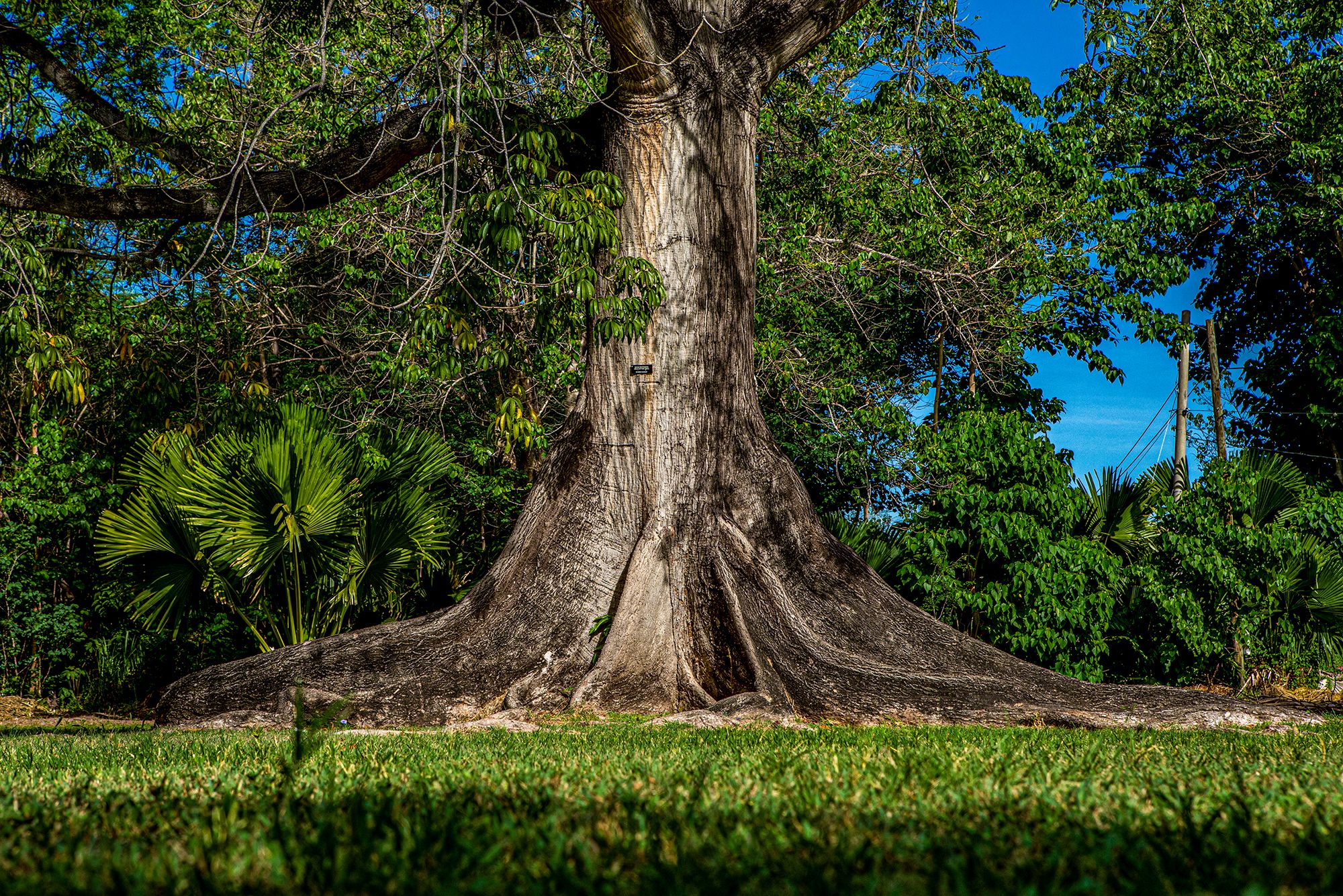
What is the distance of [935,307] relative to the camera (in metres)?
12.1

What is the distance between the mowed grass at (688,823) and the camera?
1.66m

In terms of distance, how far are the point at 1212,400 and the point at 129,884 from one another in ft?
69.7

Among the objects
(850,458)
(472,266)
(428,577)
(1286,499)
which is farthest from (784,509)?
(1286,499)

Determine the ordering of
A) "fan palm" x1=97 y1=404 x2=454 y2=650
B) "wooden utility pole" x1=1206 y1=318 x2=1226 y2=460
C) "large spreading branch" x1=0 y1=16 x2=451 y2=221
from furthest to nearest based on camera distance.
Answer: "wooden utility pole" x1=1206 y1=318 x2=1226 y2=460 → "fan palm" x1=97 y1=404 x2=454 y2=650 → "large spreading branch" x1=0 y1=16 x2=451 y2=221

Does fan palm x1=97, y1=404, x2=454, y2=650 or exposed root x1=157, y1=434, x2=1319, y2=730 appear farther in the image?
fan palm x1=97, y1=404, x2=454, y2=650

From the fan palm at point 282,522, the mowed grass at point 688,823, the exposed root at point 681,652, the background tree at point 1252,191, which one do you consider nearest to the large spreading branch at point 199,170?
the fan palm at point 282,522

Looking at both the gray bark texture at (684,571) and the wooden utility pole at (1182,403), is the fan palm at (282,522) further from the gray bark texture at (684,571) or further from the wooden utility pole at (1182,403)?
the wooden utility pole at (1182,403)

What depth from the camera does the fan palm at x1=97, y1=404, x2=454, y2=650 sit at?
8555 mm

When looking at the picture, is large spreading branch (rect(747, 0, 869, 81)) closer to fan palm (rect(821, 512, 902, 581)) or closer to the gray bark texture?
the gray bark texture

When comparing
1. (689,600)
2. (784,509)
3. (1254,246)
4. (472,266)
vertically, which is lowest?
(689,600)

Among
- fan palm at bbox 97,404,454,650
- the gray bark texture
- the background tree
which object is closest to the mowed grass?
the gray bark texture

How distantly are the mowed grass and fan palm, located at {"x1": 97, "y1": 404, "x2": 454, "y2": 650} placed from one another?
4.97 meters

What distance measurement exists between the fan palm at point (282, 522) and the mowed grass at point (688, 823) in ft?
16.3

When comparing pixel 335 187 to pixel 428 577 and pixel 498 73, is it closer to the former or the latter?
pixel 498 73
